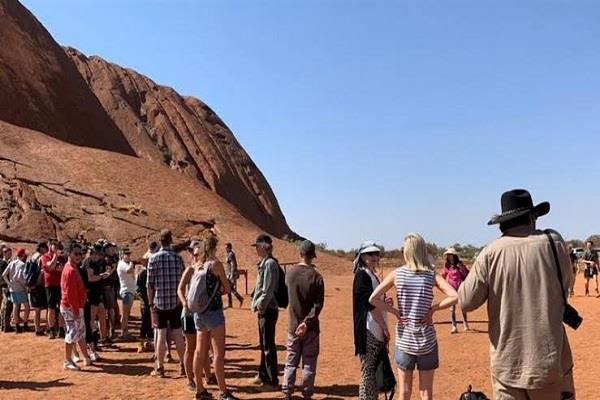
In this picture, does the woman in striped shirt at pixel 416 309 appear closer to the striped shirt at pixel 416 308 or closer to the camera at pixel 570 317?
the striped shirt at pixel 416 308

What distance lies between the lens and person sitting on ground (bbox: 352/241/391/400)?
18.6ft

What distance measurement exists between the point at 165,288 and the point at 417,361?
3839mm

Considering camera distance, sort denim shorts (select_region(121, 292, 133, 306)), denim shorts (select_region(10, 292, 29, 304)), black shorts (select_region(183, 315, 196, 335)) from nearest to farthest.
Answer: black shorts (select_region(183, 315, 196, 335)), denim shorts (select_region(121, 292, 133, 306)), denim shorts (select_region(10, 292, 29, 304))

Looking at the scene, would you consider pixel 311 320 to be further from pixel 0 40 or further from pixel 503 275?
pixel 0 40

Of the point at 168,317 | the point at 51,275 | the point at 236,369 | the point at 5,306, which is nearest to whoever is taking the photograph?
the point at 168,317

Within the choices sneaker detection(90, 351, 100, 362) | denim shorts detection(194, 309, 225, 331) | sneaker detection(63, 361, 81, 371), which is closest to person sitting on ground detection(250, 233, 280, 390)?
denim shorts detection(194, 309, 225, 331)

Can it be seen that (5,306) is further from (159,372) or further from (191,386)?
(191,386)

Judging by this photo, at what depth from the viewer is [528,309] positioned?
3.54 metres

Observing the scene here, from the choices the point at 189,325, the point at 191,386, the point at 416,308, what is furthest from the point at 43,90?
the point at 416,308

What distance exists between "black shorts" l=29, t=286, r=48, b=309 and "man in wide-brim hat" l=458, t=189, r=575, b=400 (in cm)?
1041

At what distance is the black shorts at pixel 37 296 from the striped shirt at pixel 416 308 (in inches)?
359

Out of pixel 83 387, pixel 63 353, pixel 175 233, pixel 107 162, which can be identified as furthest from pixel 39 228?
pixel 83 387

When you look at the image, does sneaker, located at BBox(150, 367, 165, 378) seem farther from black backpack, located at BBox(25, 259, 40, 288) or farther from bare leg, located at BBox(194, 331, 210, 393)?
black backpack, located at BBox(25, 259, 40, 288)

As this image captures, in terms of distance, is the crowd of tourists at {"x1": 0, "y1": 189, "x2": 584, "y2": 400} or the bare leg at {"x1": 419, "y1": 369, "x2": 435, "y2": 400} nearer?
the crowd of tourists at {"x1": 0, "y1": 189, "x2": 584, "y2": 400}
